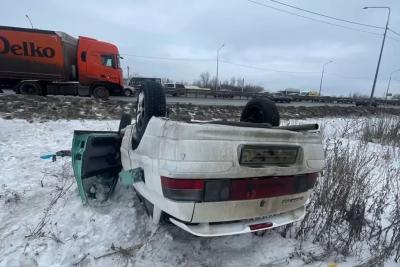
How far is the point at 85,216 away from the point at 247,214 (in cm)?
168

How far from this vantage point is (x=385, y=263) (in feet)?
8.92

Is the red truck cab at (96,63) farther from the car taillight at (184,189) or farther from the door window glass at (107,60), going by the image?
the car taillight at (184,189)

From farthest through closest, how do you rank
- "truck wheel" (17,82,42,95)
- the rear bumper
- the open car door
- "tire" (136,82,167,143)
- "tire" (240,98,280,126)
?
"truck wheel" (17,82,42,95) → "tire" (240,98,280,126) → the open car door → "tire" (136,82,167,143) → the rear bumper

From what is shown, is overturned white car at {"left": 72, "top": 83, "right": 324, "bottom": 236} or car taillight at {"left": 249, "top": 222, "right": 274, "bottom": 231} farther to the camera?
car taillight at {"left": 249, "top": 222, "right": 274, "bottom": 231}

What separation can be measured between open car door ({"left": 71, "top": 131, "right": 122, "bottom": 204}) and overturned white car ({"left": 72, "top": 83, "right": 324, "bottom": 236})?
0.56 m

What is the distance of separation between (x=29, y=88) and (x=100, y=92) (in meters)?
3.43

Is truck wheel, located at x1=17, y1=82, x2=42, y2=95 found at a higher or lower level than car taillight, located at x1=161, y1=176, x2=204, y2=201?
lower

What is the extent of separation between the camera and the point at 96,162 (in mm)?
3254

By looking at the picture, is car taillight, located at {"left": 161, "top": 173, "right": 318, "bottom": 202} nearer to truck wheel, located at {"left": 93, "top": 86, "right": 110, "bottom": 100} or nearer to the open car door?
the open car door

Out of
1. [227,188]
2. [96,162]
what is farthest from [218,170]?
[96,162]

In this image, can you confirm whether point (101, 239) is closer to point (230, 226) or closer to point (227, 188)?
point (230, 226)

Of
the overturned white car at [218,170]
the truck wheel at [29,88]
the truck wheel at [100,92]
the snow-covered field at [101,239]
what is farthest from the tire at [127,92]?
the overturned white car at [218,170]

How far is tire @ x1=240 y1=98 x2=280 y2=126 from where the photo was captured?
3.33 meters

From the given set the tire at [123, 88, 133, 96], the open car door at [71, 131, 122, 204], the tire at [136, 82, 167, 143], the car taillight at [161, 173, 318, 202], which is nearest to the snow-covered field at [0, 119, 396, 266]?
the open car door at [71, 131, 122, 204]
